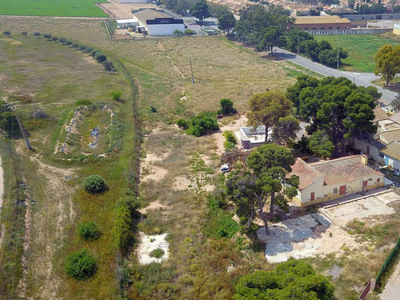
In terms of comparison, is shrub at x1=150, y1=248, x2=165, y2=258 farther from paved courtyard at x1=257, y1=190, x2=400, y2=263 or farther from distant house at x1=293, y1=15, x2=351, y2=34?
distant house at x1=293, y1=15, x2=351, y2=34

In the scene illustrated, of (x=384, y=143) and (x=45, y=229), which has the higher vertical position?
(x=384, y=143)

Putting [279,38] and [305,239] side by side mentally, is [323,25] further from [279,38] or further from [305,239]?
[305,239]

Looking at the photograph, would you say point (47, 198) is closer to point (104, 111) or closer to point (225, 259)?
point (225, 259)

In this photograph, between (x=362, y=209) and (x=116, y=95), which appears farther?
(x=116, y=95)

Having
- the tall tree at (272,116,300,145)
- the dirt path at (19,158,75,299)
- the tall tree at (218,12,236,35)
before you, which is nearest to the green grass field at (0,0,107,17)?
the tall tree at (218,12,236,35)

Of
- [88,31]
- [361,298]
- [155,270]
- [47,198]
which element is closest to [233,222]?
[155,270]

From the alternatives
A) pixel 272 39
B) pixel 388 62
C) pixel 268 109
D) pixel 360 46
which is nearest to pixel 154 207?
pixel 268 109
